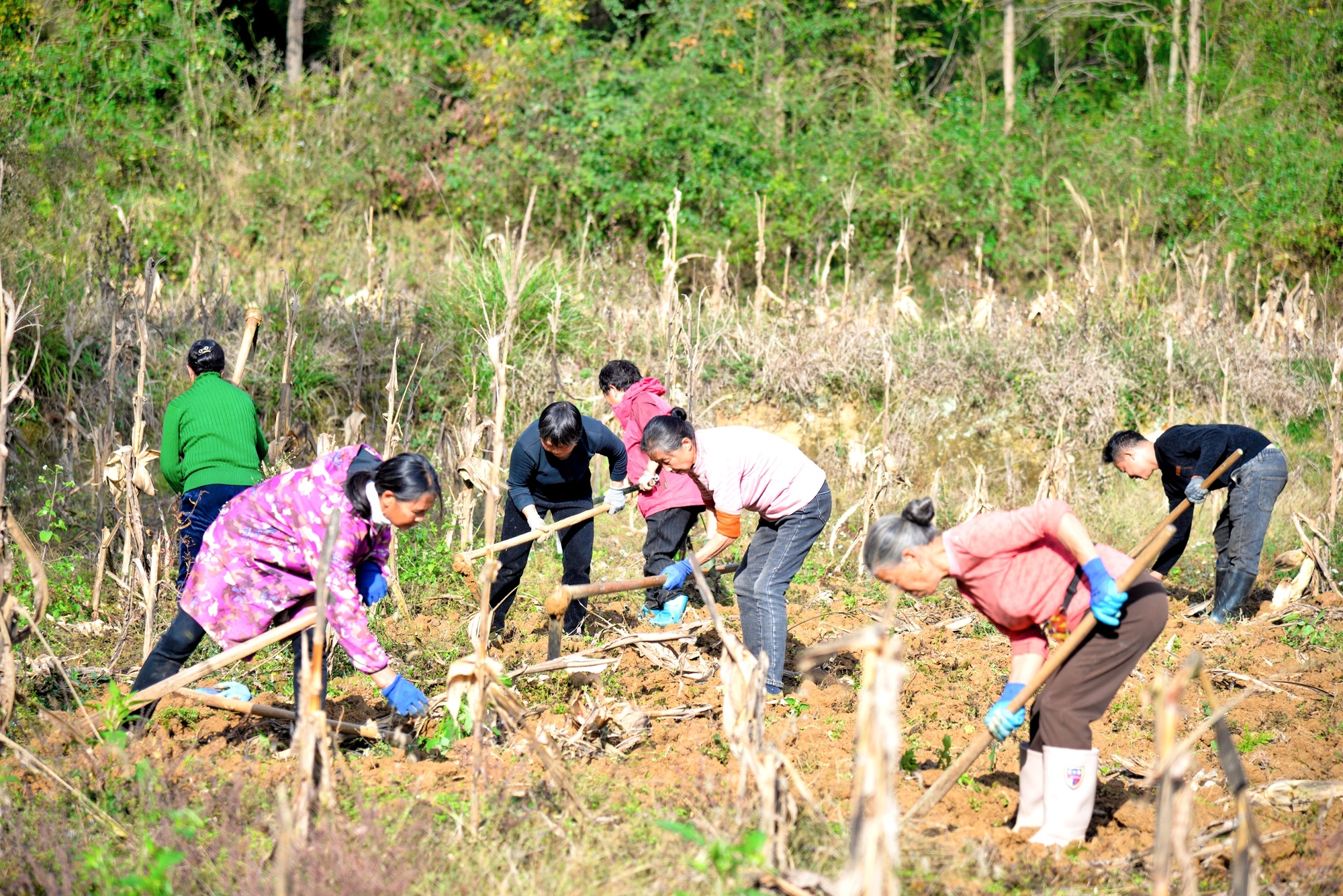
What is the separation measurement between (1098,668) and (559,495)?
3.10 metres

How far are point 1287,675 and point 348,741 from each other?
4.64m

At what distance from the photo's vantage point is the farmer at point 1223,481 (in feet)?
20.3

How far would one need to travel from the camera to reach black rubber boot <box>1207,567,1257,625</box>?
6.64m

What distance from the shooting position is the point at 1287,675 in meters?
5.67

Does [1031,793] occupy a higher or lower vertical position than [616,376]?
lower

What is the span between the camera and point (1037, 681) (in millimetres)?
3598

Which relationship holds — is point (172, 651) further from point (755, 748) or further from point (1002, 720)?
point (1002, 720)

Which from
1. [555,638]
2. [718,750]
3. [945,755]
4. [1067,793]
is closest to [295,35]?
[555,638]

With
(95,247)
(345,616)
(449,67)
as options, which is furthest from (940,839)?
(449,67)

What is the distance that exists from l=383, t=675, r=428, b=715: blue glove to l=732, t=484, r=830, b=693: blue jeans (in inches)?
62.5

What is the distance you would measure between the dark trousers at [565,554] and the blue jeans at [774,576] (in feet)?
3.90

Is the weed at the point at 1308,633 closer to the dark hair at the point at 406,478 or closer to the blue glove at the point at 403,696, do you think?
the blue glove at the point at 403,696

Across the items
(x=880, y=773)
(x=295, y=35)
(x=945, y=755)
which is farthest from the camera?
(x=295, y=35)

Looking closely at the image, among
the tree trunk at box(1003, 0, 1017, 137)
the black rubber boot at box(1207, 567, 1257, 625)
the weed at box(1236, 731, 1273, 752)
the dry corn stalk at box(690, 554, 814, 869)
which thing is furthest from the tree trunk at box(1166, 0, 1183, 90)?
the dry corn stalk at box(690, 554, 814, 869)
